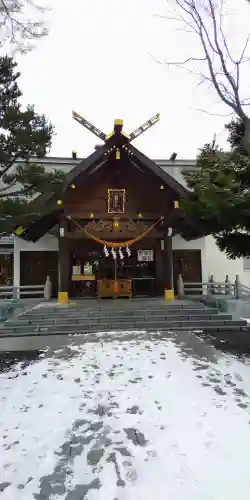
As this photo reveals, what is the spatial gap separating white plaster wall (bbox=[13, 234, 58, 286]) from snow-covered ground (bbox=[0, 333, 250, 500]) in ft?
28.8

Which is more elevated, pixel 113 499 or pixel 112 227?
pixel 112 227

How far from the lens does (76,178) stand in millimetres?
11000

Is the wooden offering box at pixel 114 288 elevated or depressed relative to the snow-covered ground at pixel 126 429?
elevated

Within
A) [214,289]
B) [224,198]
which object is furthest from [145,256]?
[224,198]

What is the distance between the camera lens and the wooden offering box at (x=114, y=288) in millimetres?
12570

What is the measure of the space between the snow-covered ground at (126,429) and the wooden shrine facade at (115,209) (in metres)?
6.32

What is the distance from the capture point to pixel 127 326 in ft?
28.3

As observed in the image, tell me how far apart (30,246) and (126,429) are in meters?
11.7

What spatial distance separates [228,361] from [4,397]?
3.70 metres

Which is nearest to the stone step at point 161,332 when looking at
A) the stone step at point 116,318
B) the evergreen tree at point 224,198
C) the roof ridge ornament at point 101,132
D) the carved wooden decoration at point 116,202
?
the stone step at point 116,318

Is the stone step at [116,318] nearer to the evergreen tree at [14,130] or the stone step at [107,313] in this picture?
the stone step at [107,313]

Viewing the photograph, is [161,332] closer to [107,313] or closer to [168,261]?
[107,313]

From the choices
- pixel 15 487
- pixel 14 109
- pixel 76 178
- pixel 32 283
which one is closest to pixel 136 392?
pixel 15 487

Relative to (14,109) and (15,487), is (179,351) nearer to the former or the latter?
(15,487)
